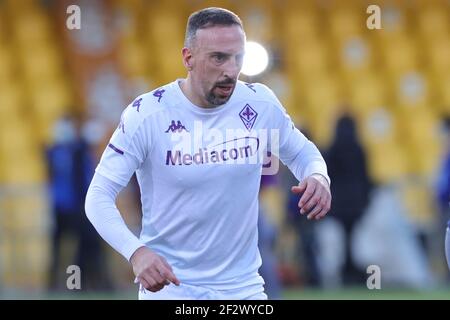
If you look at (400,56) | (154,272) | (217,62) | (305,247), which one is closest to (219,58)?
(217,62)

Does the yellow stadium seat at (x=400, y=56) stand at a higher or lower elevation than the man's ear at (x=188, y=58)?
lower

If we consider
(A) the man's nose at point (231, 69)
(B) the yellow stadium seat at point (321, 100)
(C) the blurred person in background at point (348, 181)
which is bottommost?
(C) the blurred person in background at point (348, 181)

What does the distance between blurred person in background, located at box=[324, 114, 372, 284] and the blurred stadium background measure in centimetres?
25

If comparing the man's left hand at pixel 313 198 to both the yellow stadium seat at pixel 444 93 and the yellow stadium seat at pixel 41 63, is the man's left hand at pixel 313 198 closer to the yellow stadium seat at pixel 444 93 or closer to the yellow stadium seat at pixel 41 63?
the yellow stadium seat at pixel 444 93

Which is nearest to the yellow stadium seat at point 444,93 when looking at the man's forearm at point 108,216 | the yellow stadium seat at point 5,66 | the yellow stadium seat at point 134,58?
the yellow stadium seat at point 134,58

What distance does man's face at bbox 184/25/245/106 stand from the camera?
5816mm

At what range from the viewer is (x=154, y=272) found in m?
5.30

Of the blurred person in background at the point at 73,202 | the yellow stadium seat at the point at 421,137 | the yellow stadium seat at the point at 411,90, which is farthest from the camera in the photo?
the yellow stadium seat at the point at 411,90

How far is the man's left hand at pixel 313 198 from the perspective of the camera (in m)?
5.52

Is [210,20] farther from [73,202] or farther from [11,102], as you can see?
[11,102]

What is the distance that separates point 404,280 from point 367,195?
1.17 metres

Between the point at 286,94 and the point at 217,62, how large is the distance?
37.9 ft

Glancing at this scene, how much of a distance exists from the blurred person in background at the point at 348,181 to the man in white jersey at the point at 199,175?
7.97 metres

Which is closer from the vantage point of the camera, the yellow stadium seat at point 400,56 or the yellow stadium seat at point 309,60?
the yellow stadium seat at point 309,60
